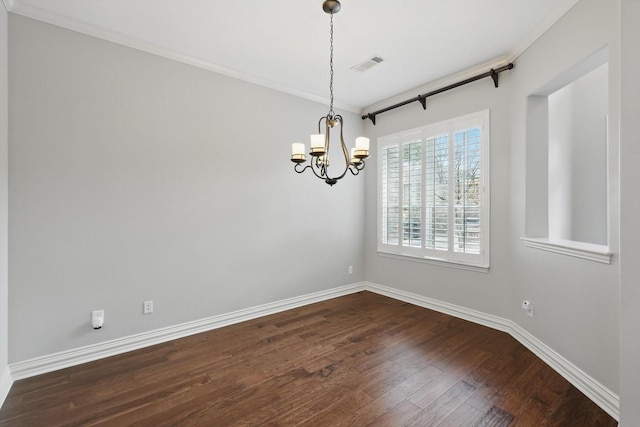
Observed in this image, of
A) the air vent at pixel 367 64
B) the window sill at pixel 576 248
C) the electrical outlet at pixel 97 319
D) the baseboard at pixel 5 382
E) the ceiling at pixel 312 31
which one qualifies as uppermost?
the air vent at pixel 367 64

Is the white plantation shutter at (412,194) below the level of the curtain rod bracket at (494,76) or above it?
below

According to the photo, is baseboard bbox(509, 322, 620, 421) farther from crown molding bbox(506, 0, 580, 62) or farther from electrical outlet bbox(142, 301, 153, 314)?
electrical outlet bbox(142, 301, 153, 314)

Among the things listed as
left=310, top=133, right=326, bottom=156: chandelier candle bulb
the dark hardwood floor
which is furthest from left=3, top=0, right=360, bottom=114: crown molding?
the dark hardwood floor

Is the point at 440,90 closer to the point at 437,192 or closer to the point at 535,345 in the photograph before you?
the point at 437,192

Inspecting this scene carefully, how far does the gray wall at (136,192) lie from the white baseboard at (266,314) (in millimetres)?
79

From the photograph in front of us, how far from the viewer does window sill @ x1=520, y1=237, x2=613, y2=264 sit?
2.04m

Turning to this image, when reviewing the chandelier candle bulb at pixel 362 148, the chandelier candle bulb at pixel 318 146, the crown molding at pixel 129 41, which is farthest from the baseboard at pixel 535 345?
the crown molding at pixel 129 41

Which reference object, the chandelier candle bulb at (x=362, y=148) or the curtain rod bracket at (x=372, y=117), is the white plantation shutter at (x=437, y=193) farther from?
the chandelier candle bulb at (x=362, y=148)

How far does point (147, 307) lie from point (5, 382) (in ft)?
3.34

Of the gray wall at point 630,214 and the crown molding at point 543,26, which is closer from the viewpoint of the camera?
the gray wall at point 630,214

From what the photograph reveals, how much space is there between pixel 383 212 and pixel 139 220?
3.25 m

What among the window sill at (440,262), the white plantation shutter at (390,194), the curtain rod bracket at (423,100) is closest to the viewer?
the window sill at (440,262)

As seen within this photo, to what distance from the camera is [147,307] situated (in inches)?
115

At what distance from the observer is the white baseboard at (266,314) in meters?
2.13
